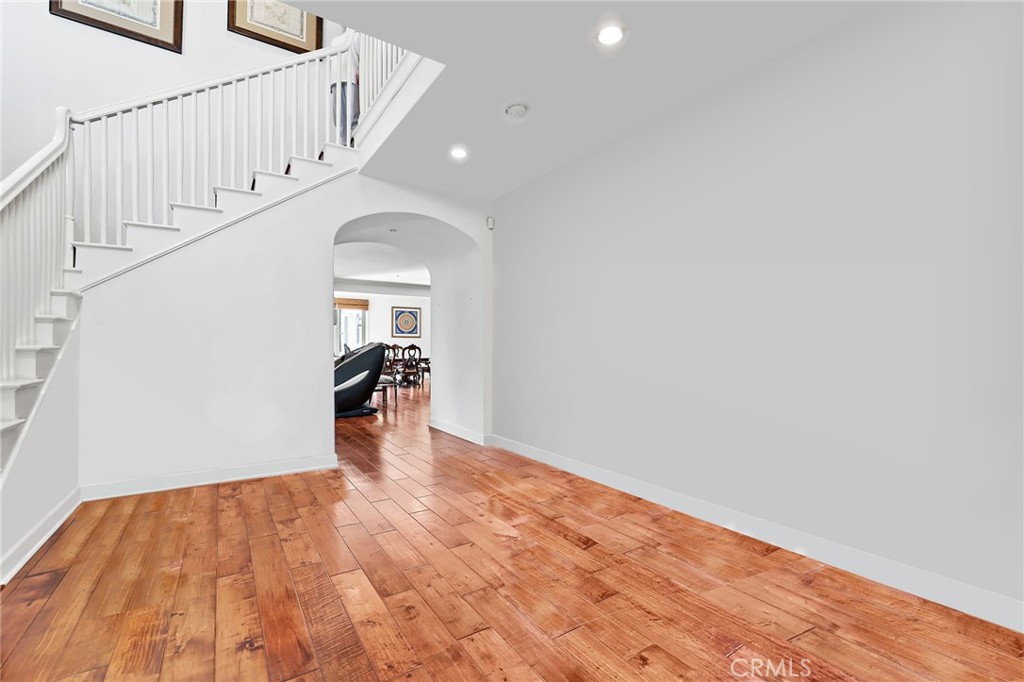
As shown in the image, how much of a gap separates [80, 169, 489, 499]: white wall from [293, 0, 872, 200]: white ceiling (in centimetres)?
110

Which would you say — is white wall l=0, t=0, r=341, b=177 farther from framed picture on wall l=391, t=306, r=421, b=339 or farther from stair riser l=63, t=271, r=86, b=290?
framed picture on wall l=391, t=306, r=421, b=339

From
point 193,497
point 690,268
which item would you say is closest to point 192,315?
point 193,497

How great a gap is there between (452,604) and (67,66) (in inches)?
217

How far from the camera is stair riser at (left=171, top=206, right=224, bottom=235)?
3047 millimetres

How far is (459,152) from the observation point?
11.0 feet

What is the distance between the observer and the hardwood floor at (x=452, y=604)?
1317 millimetres

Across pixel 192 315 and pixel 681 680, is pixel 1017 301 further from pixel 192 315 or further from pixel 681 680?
pixel 192 315

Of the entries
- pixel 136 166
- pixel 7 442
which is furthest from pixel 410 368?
pixel 7 442

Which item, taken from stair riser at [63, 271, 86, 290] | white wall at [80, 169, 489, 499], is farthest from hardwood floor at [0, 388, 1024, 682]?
stair riser at [63, 271, 86, 290]

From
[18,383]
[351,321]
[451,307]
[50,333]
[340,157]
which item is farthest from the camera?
[351,321]

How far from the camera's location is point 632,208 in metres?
2.90

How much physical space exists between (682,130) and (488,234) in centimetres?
213

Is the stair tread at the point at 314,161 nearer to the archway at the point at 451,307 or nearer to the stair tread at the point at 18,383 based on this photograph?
the archway at the point at 451,307

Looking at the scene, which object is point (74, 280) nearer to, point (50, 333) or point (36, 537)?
point (50, 333)
